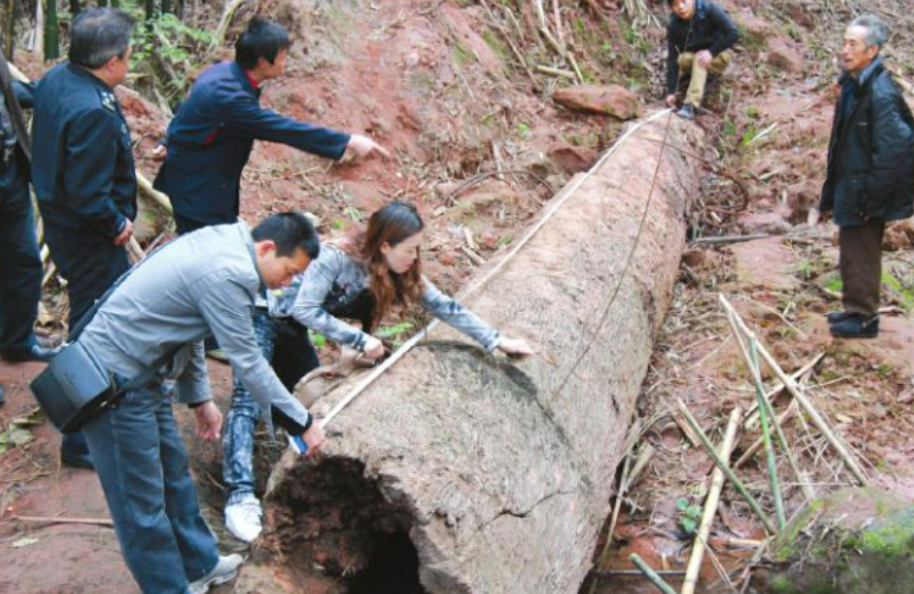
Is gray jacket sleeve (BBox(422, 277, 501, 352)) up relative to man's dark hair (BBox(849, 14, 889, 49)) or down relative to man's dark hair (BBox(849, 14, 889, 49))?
down

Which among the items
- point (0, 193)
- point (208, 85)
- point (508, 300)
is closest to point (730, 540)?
point (508, 300)

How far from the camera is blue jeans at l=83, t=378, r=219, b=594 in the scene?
2.87 metres

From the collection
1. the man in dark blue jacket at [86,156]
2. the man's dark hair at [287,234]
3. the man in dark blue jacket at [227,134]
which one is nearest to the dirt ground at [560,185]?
the man in dark blue jacket at [86,156]

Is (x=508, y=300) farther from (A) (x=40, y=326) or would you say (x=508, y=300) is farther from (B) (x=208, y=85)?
(A) (x=40, y=326)

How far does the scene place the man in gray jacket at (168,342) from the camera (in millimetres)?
2709

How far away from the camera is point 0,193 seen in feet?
12.9

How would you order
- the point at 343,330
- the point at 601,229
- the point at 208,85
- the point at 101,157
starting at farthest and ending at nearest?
1. the point at 601,229
2. the point at 208,85
3. the point at 101,157
4. the point at 343,330

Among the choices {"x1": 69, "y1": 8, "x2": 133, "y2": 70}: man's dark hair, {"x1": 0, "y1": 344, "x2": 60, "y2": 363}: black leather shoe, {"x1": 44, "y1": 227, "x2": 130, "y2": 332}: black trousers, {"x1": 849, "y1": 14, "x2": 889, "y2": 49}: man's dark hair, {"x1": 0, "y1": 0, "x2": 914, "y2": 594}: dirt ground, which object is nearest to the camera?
{"x1": 69, "y1": 8, "x2": 133, "y2": 70}: man's dark hair

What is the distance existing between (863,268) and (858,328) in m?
0.37

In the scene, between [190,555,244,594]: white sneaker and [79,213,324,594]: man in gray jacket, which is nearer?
[79,213,324,594]: man in gray jacket

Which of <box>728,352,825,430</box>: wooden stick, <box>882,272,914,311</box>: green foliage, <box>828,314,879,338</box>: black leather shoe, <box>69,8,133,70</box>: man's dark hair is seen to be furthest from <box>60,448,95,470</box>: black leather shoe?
<box>882,272,914,311</box>: green foliage

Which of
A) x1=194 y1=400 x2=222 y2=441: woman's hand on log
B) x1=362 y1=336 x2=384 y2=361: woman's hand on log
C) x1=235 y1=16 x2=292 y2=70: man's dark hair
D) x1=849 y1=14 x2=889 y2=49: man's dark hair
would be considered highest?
x1=849 y1=14 x2=889 y2=49: man's dark hair

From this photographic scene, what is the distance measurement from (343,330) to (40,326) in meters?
2.49

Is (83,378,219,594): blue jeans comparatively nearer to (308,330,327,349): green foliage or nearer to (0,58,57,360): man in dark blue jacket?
(0,58,57,360): man in dark blue jacket
